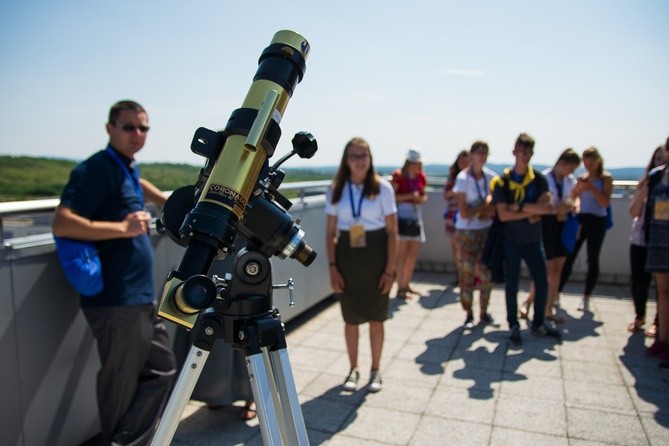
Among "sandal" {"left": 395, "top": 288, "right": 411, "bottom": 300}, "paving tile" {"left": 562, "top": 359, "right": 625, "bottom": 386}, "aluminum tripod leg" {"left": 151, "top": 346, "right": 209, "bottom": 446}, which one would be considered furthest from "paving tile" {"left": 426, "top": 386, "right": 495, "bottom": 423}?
"sandal" {"left": 395, "top": 288, "right": 411, "bottom": 300}

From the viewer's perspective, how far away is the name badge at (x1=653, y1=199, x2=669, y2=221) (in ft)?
14.8

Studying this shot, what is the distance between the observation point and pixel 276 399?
179 centimetres

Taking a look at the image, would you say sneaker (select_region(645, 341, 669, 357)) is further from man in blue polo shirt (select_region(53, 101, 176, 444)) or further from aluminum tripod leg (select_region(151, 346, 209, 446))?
aluminum tripod leg (select_region(151, 346, 209, 446))

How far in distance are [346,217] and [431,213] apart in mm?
5108

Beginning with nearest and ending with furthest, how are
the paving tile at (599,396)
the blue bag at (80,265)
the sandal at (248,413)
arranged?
the blue bag at (80,265) → the sandal at (248,413) → the paving tile at (599,396)

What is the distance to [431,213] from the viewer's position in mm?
8953

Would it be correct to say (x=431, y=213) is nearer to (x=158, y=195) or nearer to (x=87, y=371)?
(x=158, y=195)

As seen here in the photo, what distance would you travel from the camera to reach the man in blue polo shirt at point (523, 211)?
4965 mm

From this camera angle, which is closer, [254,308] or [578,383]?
[254,308]

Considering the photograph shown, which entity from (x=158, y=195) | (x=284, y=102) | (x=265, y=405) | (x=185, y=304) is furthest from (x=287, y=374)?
(x=158, y=195)

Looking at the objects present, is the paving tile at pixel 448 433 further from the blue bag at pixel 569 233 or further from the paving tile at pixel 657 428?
the blue bag at pixel 569 233

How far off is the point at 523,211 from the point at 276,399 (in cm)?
373

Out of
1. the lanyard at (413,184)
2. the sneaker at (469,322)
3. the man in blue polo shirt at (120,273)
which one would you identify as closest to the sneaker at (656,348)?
the sneaker at (469,322)

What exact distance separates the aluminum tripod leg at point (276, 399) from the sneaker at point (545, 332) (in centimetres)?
421
